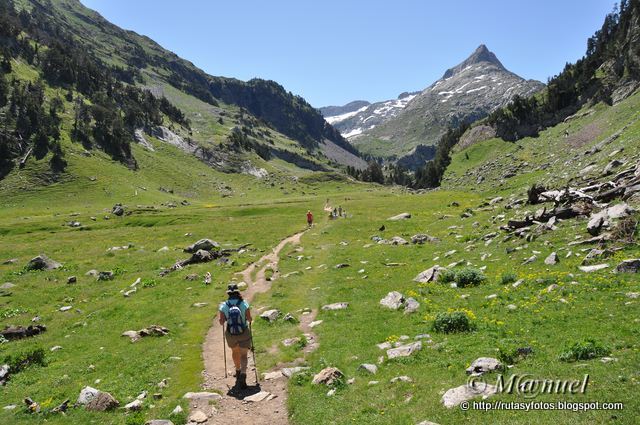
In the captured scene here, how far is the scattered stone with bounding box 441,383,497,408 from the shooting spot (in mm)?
11164

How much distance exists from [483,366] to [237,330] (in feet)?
30.3

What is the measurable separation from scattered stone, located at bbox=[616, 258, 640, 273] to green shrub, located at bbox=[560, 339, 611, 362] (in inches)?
307

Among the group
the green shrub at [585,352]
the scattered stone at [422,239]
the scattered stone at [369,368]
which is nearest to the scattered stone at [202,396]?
the scattered stone at [369,368]

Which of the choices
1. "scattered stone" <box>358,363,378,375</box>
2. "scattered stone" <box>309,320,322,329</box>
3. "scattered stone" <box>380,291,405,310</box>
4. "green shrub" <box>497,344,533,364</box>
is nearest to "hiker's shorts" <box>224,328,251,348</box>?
"scattered stone" <box>358,363,378,375</box>

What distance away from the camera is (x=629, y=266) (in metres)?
17.9

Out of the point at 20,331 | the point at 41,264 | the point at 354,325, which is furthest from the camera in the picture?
the point at 41,264

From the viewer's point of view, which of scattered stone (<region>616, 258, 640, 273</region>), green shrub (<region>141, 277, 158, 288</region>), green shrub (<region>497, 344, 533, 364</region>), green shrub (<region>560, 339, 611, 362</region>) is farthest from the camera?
green shrub (<region>141, 277, 158, 288</region>)

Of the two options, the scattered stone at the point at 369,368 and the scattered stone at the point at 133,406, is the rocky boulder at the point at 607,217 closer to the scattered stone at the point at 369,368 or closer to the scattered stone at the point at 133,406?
the scattered stone at the point at 369,368

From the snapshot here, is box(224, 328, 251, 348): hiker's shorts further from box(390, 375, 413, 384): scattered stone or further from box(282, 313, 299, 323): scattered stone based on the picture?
box(282, 313, 299, 323): scattered stone

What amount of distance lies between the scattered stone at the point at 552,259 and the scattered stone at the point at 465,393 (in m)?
13.3

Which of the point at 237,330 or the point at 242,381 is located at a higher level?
the point at 237,330

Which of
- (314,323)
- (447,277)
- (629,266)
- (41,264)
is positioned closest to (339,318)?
(314,323)

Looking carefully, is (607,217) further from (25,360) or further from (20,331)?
(20,331)

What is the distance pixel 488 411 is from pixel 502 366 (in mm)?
2303
